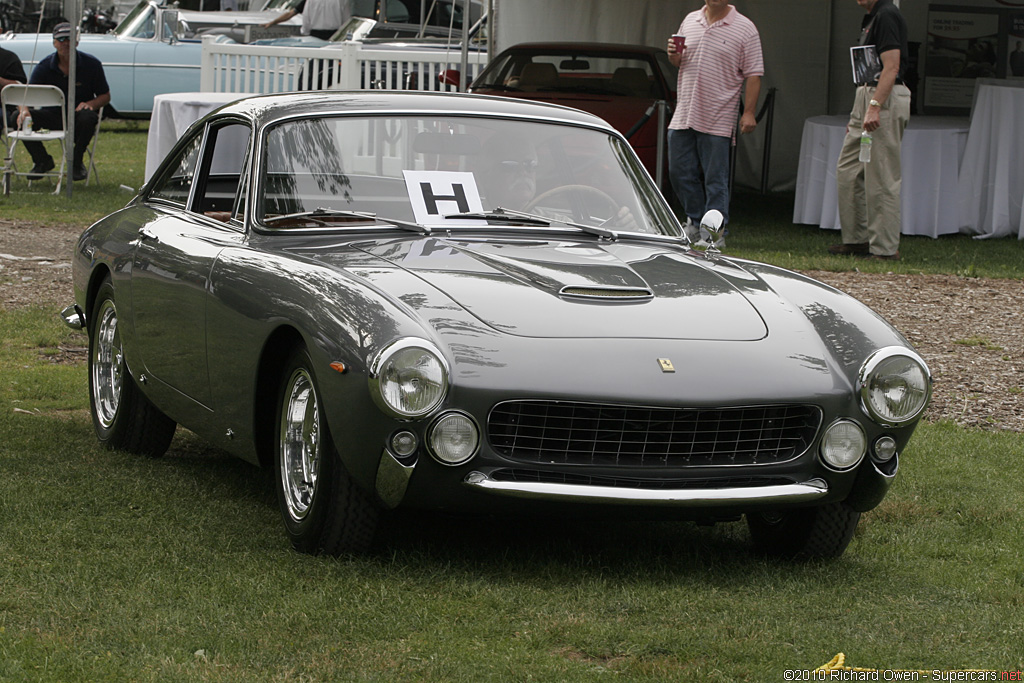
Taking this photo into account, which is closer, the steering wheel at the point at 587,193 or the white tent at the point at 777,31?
the steering wheel at the point at 587,193

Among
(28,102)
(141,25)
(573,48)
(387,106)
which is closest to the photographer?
→ (387,106)

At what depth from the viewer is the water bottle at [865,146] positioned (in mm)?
10828

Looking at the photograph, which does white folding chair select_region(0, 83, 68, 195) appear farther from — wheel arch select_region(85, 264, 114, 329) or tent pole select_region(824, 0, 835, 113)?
wheel arch select_region(85, 264, 114, 329)

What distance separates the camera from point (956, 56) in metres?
15.5

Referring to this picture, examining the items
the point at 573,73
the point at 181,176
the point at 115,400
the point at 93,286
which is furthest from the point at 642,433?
the point at 573,73

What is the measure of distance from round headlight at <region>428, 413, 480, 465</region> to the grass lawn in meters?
0.35

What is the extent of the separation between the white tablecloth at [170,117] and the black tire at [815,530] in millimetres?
9385

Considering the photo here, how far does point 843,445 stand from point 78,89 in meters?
12.9

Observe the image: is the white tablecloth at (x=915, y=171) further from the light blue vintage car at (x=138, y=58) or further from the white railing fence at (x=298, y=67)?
the light blue vintage car at (x=138, y=58)

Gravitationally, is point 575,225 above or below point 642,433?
above

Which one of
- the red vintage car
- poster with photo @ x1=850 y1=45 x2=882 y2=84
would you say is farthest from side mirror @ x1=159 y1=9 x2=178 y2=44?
poster with photo @ x1=850 y1=45 x2=882 y2=84

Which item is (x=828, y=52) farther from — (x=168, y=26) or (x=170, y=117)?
(x=168, y=26)

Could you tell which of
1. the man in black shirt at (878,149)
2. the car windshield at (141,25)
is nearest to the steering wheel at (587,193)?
the man in black shirt at (878,149)

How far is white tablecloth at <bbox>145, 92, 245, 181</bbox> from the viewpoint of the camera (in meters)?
12.7
